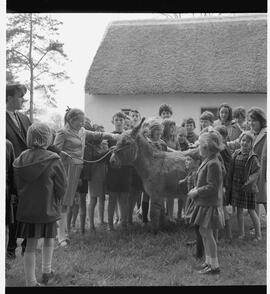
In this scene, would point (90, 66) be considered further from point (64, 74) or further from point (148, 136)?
point (148, 136)

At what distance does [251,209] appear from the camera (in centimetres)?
467

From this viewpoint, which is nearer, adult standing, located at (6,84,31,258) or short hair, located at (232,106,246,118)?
adult standing, located at (6,84,31,258)

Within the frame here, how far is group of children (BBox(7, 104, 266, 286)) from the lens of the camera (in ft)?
11.8

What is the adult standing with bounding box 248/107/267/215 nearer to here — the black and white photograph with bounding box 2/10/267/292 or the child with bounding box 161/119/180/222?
the black and white photograph with bounding box 2/10/267/292

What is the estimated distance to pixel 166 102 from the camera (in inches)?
208

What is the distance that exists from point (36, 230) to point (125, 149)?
139cm

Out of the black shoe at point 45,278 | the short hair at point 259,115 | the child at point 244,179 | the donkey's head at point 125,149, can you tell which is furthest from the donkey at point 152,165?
the black shoe at point 45,278

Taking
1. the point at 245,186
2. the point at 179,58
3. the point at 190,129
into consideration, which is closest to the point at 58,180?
the point at 190,129

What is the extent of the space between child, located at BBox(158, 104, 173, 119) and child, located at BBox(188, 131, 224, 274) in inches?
44.7

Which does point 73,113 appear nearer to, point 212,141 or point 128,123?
point 128,123

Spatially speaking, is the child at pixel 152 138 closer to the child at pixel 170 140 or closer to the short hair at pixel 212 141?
the child at pixel 170 140

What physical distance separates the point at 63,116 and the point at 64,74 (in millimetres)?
503

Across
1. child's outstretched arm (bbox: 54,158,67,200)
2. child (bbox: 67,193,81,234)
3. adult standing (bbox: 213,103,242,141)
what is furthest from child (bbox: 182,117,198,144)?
child's outstretched arm (bbox: 54,158,67,200)
